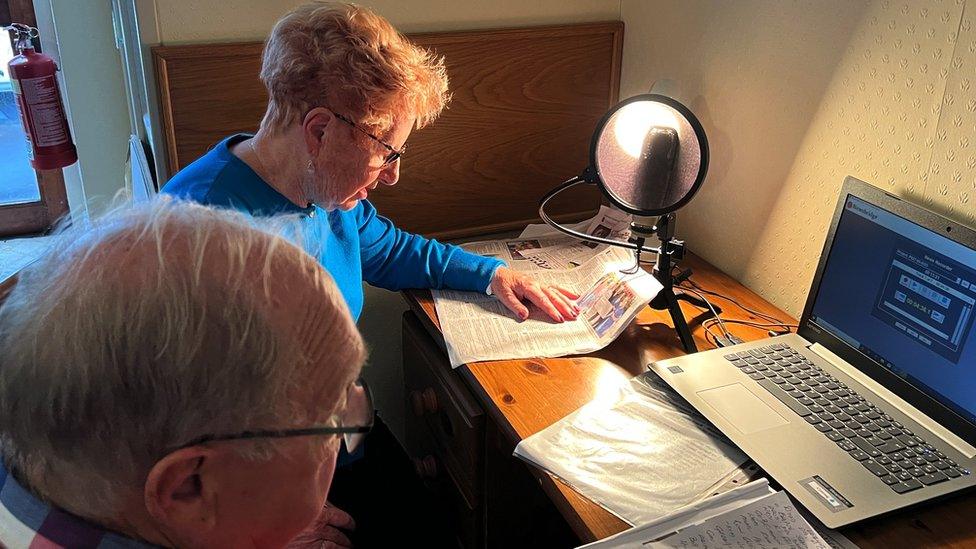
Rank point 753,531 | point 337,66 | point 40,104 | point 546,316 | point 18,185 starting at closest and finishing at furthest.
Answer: point 753,531, point 337,66, point 546,316, point 40,104, point 18,185

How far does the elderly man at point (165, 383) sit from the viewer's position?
1.94 ft

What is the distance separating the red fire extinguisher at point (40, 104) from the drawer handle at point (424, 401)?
136 cm

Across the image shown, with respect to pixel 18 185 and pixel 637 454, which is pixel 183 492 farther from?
pixel 18 185

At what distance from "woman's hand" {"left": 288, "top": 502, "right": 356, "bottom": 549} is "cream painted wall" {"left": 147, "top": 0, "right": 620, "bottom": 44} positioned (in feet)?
3.01

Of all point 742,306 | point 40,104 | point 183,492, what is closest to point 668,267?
point 742,306

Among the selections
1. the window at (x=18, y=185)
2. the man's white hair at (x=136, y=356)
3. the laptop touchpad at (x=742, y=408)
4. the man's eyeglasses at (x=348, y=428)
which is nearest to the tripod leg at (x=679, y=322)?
the laptop touchpad at (x=742, y=408)

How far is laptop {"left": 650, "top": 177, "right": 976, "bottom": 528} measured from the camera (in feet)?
3.30

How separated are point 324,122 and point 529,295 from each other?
19.2 inches

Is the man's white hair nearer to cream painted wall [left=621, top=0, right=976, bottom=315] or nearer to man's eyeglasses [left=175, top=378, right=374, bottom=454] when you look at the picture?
man's eyeglasses [left=175, top=378, right=374, bottom=454]

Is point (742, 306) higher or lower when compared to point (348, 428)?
lower

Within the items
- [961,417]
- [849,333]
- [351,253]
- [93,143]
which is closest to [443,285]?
[351,253]

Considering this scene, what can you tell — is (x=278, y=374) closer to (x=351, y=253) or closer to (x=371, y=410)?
(x=371, y=410)

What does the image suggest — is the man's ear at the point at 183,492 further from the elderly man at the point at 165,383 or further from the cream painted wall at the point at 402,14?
the cream painted wall at the point at 402,14

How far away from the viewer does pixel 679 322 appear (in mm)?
1371
